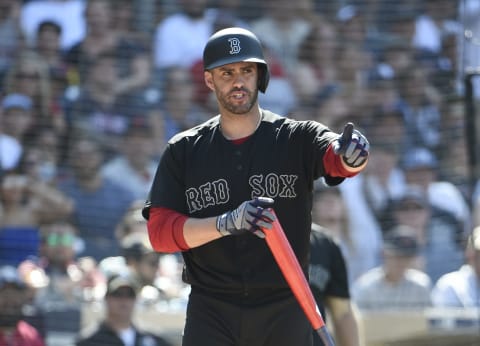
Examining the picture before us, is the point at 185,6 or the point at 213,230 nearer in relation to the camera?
the point at 213,230

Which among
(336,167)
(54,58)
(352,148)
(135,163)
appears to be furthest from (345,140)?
(54,58)

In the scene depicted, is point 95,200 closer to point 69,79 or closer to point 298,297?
point 69,79

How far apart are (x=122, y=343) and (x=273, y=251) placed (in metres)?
3.01

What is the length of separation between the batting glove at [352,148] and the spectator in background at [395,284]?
3.66 metres

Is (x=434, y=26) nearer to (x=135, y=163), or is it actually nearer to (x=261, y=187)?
(x=135, y=163)

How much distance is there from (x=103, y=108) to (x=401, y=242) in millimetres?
2574

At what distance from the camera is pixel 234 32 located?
12.9ft

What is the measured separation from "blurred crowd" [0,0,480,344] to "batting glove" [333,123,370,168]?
3.55 meters

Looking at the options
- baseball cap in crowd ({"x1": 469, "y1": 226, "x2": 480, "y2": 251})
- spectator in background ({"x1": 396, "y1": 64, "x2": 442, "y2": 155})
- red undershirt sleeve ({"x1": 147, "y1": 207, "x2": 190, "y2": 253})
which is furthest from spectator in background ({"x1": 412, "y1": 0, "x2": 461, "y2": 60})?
red undershirt sleeve ({"x1": 147, "y1": 207, "x2": 190, "y2": 253})

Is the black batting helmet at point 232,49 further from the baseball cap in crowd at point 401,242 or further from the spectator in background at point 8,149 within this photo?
the spectator in background at point 8,149

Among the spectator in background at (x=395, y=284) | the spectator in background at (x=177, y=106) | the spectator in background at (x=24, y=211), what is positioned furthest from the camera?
the spectator in background at (x=177, y=106)

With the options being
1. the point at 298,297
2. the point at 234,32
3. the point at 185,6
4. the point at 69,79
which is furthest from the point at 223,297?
the point at 185,6

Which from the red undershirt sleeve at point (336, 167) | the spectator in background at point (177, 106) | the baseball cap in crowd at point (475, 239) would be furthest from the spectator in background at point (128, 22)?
the red undershirt sleeve at point (336, 167)

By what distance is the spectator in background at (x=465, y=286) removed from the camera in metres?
7.04
